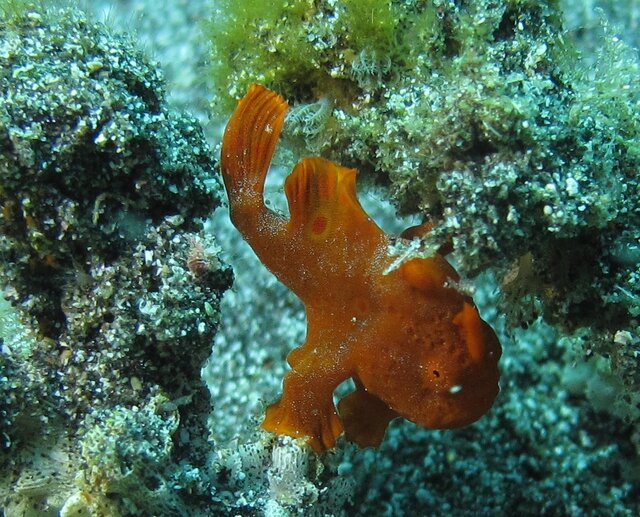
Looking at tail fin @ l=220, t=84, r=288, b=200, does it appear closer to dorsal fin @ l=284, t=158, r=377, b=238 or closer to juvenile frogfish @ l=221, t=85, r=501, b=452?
juvenile frogfish @ l=221, t=85, r=501, b=452

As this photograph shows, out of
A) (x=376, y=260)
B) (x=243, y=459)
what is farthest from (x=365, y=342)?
(x=243, y=459)

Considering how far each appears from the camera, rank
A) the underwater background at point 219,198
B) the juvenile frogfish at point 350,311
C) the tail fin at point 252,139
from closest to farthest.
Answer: the underwater background at point 219,198 → the juvenile frogfish at point 350,311 → the tail fin at point 252,139

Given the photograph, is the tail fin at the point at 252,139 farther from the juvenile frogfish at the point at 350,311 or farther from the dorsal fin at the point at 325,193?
the dorsal fin at the point at 325,193

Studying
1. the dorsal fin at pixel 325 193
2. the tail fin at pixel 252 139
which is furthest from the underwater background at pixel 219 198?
the dorsal fin at pixel 325 193

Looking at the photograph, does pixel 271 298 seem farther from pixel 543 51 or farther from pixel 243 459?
pixel 543 51

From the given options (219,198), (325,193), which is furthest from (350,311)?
(219,198)

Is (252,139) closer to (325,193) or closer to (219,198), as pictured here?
(219,198)
